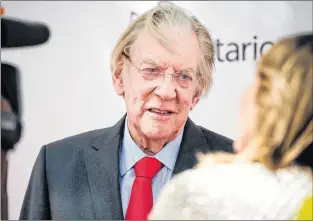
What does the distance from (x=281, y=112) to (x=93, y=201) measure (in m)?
1.02

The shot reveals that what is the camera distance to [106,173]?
2.72 meters

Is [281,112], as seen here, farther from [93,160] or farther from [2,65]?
[2,65]

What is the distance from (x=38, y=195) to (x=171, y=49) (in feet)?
3.30

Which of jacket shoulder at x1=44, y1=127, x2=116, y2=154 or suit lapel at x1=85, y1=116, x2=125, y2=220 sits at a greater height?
jacket shoulder at x1=44, y1=127, x2=116, y2=154

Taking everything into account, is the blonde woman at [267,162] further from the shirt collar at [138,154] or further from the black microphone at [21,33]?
the black microphone at [21,33]

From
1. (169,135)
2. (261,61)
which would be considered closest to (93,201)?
(169,135)

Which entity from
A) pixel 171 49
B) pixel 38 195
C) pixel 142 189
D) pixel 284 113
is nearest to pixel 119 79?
pixel 171 49

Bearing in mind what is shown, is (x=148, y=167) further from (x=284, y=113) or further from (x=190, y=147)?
(x=284, y=113)

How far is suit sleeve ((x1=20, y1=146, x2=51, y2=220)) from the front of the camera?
2738 mm

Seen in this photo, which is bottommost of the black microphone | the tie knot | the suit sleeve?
the suit sleeve

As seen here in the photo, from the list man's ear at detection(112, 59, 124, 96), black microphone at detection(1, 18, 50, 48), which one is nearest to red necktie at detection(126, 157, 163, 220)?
man's ear at detection(112, 59, 124, 96)

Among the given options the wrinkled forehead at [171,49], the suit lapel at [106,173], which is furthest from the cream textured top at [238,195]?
the wrinkled forehead at [171,49]

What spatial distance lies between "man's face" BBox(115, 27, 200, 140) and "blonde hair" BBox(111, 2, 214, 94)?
0.03 meters

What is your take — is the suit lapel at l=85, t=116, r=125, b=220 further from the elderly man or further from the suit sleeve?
the suit sleeve
